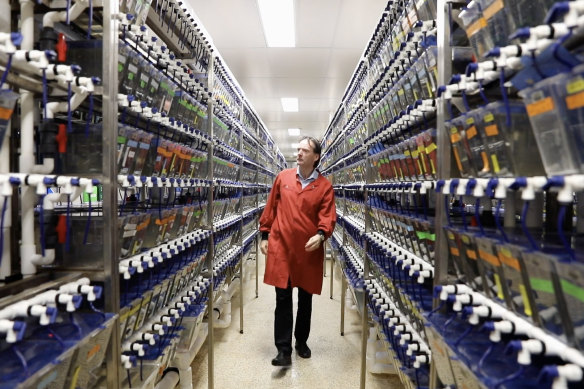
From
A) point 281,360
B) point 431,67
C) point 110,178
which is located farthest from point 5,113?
point 281,360

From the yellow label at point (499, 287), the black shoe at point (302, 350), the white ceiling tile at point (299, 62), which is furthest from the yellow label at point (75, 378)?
the white ceiling tile at point (299, 62)

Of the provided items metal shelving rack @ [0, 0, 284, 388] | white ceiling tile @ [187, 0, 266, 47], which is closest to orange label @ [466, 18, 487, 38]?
metal shelving rack @ [0, 0, 284, 388]

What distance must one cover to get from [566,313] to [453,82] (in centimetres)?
86

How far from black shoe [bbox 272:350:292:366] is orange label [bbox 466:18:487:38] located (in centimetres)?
270

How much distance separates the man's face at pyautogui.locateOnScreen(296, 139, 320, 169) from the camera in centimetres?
298

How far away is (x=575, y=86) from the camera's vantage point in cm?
75

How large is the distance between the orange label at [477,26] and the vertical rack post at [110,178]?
1.31 meters

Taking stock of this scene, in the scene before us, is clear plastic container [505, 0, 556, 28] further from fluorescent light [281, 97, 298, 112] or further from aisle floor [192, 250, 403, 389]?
fluorescent light [281, 97, 298, 112]

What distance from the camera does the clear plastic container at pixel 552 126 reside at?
800 mm

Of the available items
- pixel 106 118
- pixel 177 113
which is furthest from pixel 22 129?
pixel 177 113

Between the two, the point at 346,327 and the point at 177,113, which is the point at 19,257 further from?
the point at 346,327

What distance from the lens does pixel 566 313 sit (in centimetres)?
82

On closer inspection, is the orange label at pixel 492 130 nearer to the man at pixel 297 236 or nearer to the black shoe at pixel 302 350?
the man at pixel 297 236

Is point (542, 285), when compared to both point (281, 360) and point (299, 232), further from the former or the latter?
point (281, 360)
